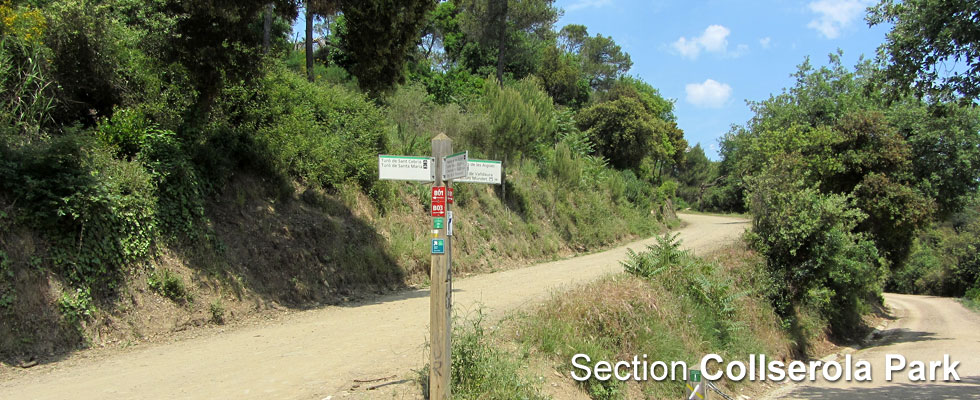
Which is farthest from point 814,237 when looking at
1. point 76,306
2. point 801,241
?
point 76,306

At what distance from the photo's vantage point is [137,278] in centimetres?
914

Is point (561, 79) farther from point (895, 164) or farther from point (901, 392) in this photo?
point (901, 392)

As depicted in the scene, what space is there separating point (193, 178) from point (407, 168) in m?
6.79

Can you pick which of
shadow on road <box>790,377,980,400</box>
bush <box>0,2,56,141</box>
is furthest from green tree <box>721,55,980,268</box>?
bush <box>0,2,56,141</box>

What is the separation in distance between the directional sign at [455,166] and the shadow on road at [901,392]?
8.58 metres

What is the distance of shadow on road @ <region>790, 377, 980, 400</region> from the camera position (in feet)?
34.5

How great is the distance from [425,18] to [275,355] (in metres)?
8.82

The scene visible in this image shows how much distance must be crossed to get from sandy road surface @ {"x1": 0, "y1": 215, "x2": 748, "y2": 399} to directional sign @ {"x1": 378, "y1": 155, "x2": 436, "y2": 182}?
2.24 m

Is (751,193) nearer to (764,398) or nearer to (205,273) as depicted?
(764,398)

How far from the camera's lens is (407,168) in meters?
5.82

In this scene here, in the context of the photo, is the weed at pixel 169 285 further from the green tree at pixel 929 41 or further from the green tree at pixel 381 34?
the green tree at pixel 929 41

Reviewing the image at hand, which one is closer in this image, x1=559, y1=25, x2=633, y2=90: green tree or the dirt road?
the dirt road

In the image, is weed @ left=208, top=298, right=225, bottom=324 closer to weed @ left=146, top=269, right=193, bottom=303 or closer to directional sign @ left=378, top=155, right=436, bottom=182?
weed @ left=146, top=269, right=193, bottom=303

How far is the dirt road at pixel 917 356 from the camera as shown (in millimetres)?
10898
